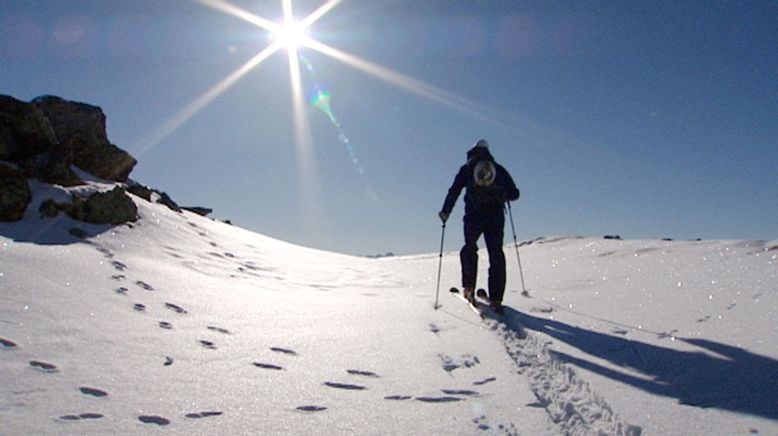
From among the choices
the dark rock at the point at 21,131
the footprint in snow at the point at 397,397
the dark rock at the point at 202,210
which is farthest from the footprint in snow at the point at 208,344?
the dark rock at the point at 202,210

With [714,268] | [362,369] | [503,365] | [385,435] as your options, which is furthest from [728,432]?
[714,268]

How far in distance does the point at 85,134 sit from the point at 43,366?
10040mm

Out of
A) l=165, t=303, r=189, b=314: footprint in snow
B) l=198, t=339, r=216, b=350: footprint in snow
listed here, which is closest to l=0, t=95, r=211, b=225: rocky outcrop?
l=165, t=303, r=189, b=314: footprint in snow

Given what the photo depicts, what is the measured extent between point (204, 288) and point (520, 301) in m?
4.30

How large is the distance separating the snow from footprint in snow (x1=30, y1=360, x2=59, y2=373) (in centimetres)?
2

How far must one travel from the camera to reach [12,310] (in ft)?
11.4

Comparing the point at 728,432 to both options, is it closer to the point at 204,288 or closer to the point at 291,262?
the point at 204,288

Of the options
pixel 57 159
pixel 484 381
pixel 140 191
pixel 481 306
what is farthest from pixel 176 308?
pixel 140 191

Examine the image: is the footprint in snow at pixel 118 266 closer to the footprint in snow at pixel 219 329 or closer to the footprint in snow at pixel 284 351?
the footprint in snow at pixel 219 329

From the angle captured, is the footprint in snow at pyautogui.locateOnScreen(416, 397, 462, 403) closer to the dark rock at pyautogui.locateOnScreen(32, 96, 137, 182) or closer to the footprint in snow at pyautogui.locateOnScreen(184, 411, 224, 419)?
the footprint in snow at pyautogui.locateOnScreen(184, 411, 224, 419)

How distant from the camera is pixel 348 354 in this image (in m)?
3.91

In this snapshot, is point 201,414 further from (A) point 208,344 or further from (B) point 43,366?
(A) point 208,344

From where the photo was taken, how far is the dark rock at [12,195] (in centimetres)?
639

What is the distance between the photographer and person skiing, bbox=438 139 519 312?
671 centimetres
